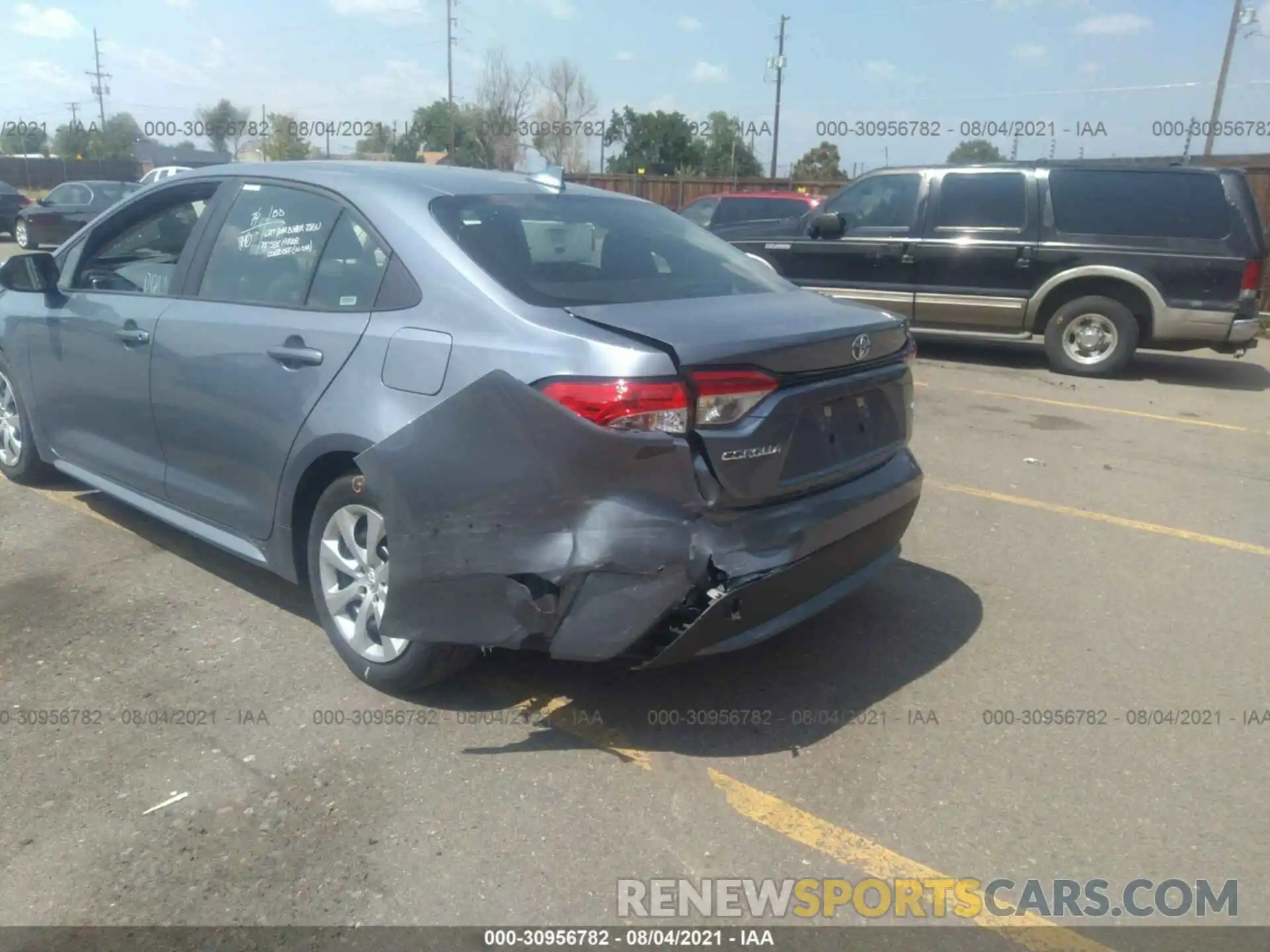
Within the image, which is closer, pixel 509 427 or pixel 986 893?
pixel 986 893

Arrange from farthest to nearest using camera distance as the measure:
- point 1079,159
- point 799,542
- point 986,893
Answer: point 1079,159, point 799,542, point 986,893

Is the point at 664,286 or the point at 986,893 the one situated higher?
the point at 664,286

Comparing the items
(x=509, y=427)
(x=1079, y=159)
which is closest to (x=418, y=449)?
(x=509, y=427)

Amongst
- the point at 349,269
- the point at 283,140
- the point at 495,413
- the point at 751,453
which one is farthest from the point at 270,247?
the point at 283,140

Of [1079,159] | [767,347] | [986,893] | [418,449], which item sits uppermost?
[1079,159]

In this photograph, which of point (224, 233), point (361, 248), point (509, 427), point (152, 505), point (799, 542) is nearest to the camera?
point (509, 427)

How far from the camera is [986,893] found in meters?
2.72

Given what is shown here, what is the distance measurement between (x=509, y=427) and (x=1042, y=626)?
2546 millimetres

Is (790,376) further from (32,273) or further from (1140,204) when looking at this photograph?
(1140,204)

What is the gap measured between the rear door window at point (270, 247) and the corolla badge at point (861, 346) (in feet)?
6.27

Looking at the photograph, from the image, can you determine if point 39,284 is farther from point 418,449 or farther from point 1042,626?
point 1042,626
